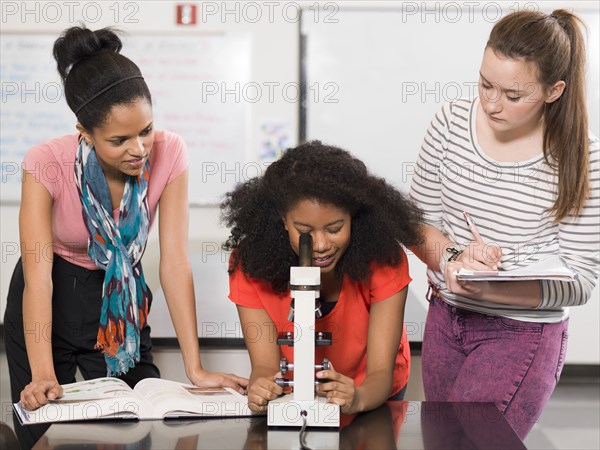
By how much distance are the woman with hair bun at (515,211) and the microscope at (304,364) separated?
37 cm

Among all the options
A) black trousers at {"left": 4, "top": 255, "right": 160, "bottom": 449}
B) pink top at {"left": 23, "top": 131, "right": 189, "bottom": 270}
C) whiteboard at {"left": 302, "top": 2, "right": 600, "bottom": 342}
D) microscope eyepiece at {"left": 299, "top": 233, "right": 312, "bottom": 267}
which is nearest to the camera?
microscope eyepiece at {"left": 299, "top": 233, "right": 312, "bottom": 267}

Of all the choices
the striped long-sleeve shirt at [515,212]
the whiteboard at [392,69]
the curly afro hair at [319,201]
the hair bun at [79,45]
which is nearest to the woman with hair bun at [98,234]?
the hair bun at [79,45]

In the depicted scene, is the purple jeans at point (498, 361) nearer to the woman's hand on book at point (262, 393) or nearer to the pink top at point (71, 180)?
the woman's hand on book at point (262, 393)

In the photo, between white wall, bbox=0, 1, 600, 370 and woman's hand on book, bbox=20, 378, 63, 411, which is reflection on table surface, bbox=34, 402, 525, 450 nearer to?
woman's hand on book, bbox=20, 378, 63, 411

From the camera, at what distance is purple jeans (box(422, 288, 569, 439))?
5.30 ft

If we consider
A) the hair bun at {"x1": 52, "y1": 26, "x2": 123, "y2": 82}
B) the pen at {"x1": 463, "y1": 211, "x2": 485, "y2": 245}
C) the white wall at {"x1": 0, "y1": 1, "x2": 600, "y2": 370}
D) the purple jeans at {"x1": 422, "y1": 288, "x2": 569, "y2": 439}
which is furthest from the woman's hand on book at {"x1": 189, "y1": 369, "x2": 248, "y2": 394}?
the white wall at {"x1": 0, "y1": 1, "x2": 600, "y2": 370}

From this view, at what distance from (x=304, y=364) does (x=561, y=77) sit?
776 millimetres

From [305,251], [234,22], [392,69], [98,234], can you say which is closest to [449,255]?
[305,251]

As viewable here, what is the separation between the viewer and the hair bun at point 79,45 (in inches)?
68.2

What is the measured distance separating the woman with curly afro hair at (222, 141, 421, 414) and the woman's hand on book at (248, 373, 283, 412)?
0.08 m

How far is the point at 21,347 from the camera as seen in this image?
1891 millimetres

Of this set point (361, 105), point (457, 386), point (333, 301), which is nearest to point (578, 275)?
point (457, 386)

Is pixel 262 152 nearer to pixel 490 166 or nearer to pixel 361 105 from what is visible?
pixel 361 105

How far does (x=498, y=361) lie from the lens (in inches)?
64.2
